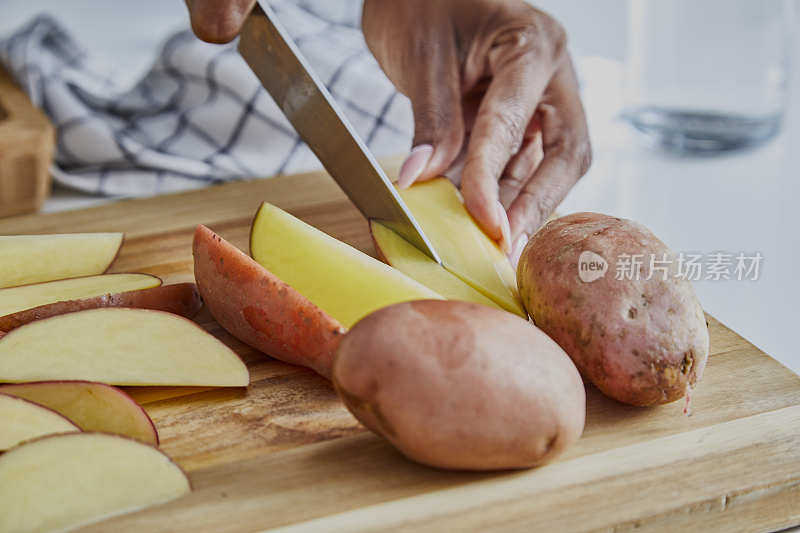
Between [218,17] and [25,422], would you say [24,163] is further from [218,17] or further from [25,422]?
[25,422]

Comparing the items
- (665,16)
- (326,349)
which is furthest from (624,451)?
(665,16)

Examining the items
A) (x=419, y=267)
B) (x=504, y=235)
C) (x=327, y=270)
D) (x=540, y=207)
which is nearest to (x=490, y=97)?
(x=540, y=207)

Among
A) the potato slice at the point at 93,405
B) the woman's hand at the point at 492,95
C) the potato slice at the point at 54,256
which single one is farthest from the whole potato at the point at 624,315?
the potato slice at the point at 54,256

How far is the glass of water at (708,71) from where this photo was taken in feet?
6.78

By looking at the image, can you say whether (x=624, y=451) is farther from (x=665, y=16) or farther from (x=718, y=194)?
(x=665, y=16)

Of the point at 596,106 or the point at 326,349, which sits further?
the point at 596,106

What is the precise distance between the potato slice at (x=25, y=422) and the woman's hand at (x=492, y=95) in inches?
28.8

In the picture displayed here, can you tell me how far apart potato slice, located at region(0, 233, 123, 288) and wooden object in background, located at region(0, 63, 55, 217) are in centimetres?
37

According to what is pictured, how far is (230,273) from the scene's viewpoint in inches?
44.2

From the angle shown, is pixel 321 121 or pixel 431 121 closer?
pixel 321 121

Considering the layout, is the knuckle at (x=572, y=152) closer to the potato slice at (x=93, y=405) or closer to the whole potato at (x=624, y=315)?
the whole potato at (x=624, y=315)

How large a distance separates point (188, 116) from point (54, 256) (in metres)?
0.84

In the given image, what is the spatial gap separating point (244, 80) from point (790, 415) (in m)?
1.49

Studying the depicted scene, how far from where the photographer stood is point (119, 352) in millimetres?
1028
